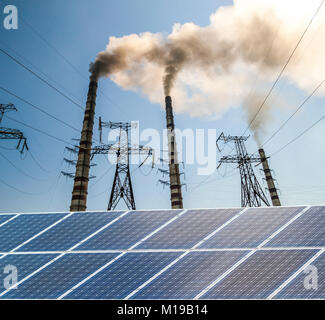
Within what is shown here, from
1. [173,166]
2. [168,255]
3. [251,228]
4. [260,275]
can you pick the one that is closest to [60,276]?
[168,255]

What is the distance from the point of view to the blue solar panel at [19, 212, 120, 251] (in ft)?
19.1

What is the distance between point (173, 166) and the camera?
37750 mm

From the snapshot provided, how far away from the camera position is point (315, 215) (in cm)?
602

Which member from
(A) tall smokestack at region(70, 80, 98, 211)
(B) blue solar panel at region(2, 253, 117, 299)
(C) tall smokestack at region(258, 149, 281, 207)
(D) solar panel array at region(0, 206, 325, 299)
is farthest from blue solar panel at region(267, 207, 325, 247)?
(C) tall smokestack at region(258, 149, 281, 207)

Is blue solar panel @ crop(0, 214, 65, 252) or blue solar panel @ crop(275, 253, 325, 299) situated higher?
blue solar panel @ crop(0, 214, 65, 252)

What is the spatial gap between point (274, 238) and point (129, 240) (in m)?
3.65

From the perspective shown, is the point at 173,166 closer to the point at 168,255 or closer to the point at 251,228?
the point at 251,228

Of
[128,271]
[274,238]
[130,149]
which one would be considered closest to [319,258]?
[274,238]

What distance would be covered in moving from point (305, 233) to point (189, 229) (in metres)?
2.87

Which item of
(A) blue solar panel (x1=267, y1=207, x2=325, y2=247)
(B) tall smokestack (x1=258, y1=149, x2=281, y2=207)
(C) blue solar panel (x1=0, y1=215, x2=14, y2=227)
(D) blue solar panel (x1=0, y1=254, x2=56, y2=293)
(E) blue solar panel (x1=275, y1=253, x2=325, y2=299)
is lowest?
(E) blue solar panel (x1=275, y1=253, x2=325, y2=299)

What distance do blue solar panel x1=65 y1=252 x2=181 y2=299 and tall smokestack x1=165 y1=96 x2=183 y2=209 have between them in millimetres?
29919

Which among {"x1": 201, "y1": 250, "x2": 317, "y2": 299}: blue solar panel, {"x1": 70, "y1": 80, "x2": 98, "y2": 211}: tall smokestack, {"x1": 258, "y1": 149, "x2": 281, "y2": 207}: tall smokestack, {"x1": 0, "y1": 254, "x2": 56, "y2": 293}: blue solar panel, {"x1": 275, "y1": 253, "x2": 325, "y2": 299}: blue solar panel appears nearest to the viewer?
{"x1": 275, "y1": 253, "x2": 325, "y2": 299}: blue solar panel

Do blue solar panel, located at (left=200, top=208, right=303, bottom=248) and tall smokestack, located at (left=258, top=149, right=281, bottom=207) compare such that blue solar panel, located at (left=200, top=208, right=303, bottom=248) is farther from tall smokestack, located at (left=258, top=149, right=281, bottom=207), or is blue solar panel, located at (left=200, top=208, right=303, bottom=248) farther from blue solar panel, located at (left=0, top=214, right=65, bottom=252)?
tall smokestack, located at (left=258, top=149, right=281, bottom=207)
